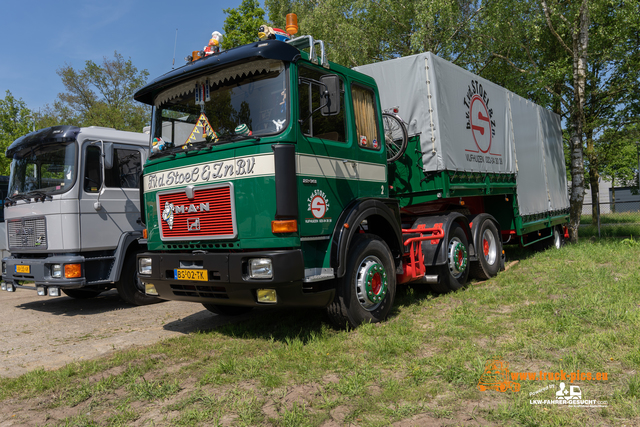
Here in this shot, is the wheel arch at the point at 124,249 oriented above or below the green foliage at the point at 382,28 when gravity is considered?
below

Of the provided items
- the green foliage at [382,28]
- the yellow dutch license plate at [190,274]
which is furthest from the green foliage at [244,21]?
the yellow dutch license plate at [190,274]

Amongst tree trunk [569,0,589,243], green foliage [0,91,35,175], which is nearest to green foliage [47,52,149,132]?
green foliage [0,91,35,175]

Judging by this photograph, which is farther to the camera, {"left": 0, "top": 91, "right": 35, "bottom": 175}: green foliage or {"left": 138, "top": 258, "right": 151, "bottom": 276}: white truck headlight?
{"left": 0, "top": 91, "right": 35, "bottom": 175}: green foliage

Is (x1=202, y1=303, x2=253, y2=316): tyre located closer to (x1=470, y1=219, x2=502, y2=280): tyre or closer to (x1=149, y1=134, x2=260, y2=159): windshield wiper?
(x1=149, y1=134, x2=260, y2=159): windshield wiper

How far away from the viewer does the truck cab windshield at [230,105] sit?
4781 millimetres

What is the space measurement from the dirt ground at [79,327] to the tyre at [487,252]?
4.49m

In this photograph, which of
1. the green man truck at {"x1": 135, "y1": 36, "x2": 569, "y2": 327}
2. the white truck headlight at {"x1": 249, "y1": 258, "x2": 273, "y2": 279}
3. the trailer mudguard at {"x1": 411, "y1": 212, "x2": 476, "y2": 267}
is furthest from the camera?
the trailer mudguard at {"x1": 411, "y1": 212, "x2": 476, "y2": 267}

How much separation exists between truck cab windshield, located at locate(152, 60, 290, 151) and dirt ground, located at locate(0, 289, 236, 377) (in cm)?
244

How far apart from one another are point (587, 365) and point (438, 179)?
12.1 feet

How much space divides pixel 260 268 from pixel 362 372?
4.41ft

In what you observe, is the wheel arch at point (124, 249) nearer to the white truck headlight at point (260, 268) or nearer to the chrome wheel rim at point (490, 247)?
the white truck headlight at point (260, 268)

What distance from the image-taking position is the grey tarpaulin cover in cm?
719

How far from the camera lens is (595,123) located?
672 inches

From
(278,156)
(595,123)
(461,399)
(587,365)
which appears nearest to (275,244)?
(278,156)
